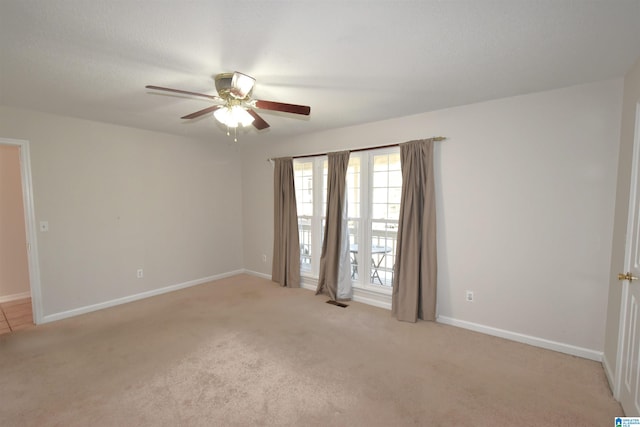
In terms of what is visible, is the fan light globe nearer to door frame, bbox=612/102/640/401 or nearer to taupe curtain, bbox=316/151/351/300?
taupe curtain, bbox=316/151/351/300

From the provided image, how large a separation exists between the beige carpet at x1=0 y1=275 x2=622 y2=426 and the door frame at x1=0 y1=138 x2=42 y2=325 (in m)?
0.31

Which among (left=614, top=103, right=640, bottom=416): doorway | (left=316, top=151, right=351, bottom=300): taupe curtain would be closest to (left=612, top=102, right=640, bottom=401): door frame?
(left=614, top=103, right=640, bottom=416): doorway

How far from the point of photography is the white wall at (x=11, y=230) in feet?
13.8

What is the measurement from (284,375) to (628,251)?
2743mm

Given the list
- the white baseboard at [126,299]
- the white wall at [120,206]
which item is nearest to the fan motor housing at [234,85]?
the white wall at [120,206]

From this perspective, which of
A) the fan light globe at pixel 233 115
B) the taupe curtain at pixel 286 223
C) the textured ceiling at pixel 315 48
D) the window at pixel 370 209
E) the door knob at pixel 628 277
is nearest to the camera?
the textured ceiling at pixel 315 48

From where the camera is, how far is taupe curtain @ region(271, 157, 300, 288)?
457 centimetres

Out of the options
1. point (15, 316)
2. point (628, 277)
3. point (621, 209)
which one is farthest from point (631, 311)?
point (15, 316)

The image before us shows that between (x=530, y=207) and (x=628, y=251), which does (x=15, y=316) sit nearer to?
(x=530, y=207)

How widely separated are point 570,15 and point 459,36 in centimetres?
55

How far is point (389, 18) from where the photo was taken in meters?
1.58

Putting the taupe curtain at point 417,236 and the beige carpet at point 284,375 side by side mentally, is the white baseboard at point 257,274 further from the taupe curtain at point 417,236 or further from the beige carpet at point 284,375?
the taupe curtain at point 417,236

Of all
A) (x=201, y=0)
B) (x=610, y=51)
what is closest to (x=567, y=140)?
(x=610, y=51)

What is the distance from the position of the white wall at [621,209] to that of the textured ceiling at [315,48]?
22 cm
